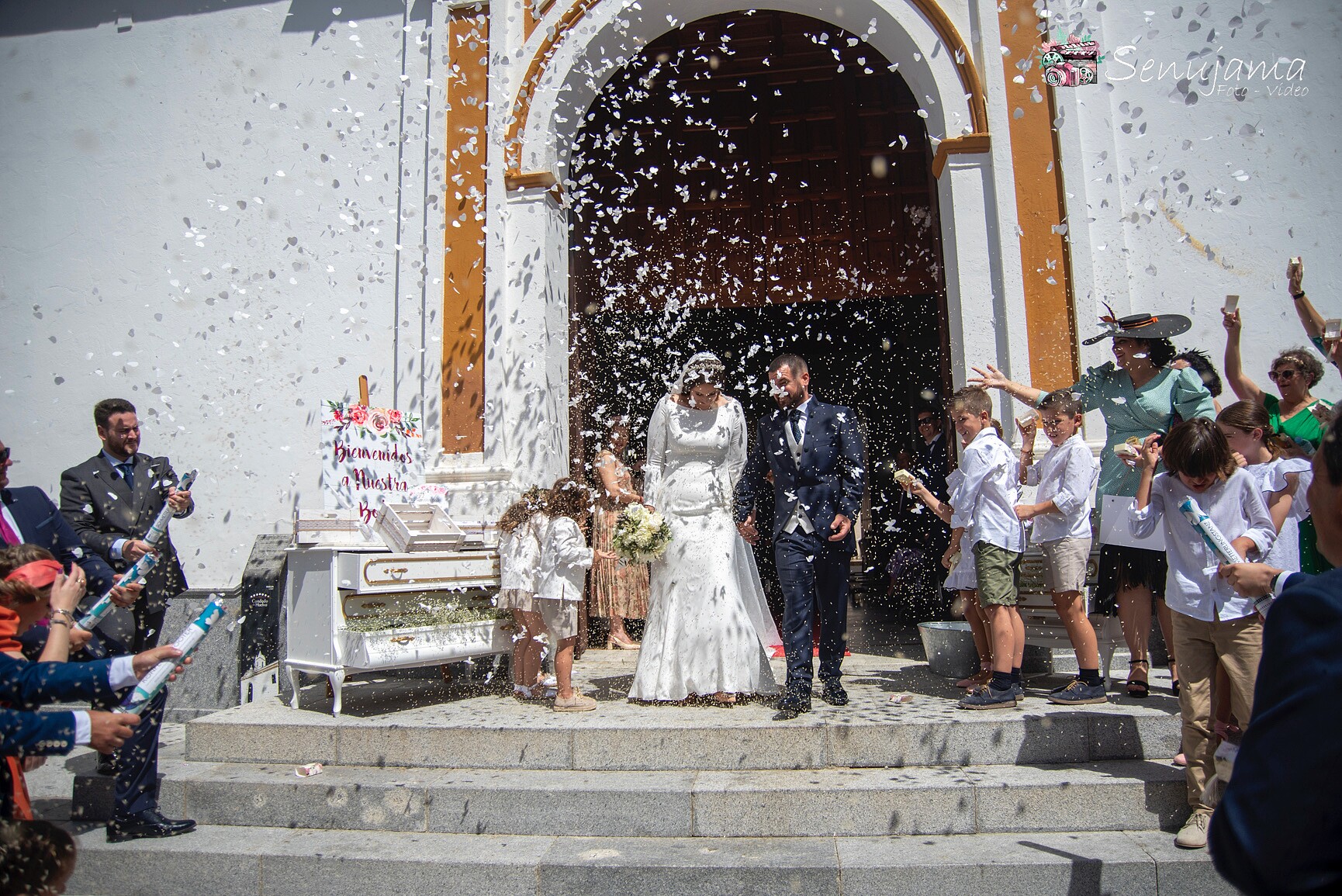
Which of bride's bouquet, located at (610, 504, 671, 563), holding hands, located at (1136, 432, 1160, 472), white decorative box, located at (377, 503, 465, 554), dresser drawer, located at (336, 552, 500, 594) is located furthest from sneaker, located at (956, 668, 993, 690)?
white decorative box, located at (377, 503, 465, 554)

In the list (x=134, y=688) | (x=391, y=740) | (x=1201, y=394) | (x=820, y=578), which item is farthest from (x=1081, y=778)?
(x=134, y=688)

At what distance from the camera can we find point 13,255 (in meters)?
7.75

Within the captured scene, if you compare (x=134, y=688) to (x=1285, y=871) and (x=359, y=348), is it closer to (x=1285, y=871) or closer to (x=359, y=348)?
(x=1285, y=871)

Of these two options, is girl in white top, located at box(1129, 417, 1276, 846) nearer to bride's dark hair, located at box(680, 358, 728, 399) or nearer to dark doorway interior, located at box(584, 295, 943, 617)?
bride's dark hair, located at box(680, 358, 728, 399)

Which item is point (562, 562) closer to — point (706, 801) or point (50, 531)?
point (706, 801)

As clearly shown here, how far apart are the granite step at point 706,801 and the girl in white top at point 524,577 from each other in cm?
107

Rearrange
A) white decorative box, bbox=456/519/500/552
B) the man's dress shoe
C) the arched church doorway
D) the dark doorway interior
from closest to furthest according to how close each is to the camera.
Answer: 1. the man's dress shoe
2. white decorative box, bbox=456/519/500/552
3. the arched church doorway
4. the dark doorway interior

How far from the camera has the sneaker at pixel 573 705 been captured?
475 cm

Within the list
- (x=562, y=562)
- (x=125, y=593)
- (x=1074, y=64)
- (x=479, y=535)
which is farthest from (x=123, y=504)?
(x=1074, y=64)

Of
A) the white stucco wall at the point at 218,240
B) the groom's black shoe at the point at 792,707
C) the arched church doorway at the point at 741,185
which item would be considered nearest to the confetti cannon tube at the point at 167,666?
the groom's black shoe at the point at 792,707

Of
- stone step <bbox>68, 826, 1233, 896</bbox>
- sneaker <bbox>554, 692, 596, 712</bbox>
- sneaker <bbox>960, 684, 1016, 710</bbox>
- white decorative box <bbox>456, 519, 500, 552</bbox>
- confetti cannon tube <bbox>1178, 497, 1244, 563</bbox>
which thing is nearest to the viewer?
confetti cannon tube <bbox>1178, 497, 1244, 563</bbox>

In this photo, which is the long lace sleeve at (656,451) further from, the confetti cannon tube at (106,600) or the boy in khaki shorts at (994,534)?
the confetti cannon tube at (106,600)

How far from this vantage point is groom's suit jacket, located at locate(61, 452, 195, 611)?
451 centimetres

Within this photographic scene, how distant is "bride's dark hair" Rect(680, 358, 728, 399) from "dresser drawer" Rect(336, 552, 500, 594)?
174 centimetres
